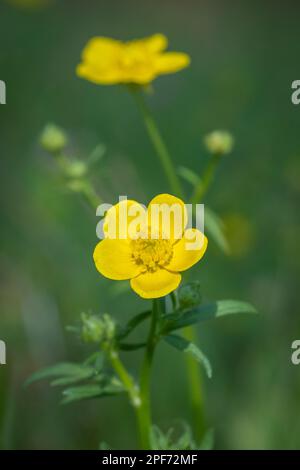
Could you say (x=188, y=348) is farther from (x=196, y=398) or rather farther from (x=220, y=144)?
(x=220, y=144)

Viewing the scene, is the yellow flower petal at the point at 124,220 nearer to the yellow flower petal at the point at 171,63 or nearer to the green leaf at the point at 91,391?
the green leaf at the point at 91,391

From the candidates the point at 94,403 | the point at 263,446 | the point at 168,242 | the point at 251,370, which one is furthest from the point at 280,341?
the point at 168,242

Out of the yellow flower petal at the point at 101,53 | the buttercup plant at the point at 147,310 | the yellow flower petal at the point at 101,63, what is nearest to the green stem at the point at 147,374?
the buttercup plant at the point at 147,310

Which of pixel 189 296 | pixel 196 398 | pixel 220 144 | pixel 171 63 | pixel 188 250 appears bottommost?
pixel 196 398

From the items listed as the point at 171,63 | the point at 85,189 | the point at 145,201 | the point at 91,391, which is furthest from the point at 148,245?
the point at 145,201

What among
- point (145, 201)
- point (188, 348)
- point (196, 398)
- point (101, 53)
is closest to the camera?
point (188, 348)

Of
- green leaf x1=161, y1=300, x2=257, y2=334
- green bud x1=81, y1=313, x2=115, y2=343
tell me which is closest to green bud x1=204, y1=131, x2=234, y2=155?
green leaf x1=161, y1=300, x2=257, y2=334
